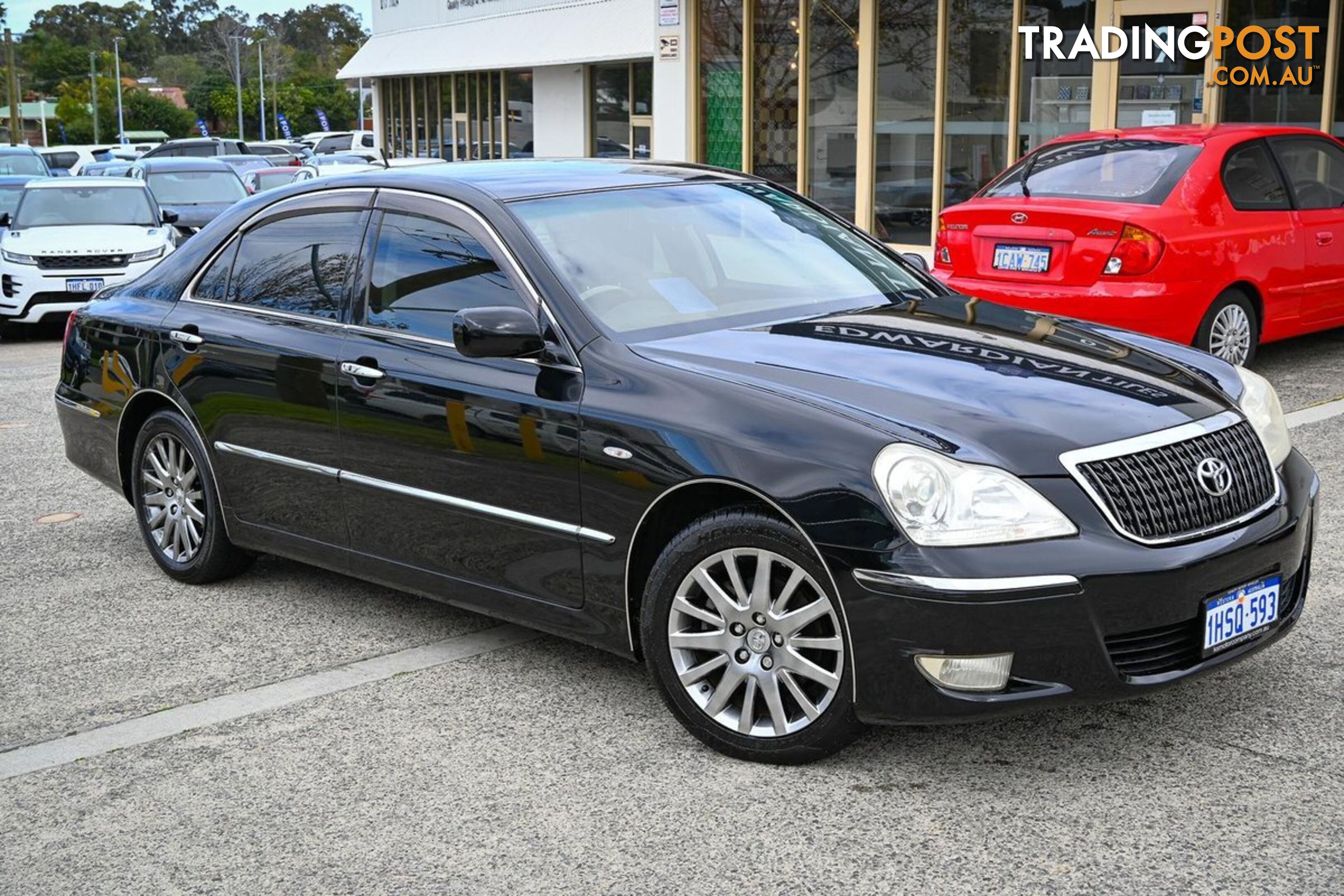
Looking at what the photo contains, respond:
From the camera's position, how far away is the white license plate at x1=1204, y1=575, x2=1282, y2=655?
3.96m

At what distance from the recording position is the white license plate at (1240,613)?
3965 millimetres

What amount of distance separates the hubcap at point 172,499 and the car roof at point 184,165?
17.3 meters

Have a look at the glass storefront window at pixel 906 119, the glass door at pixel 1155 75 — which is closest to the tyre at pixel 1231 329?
the glass door at pixel 1155 75

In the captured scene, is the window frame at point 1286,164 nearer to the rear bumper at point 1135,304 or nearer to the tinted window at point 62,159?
the rear bumper at point 1135,304

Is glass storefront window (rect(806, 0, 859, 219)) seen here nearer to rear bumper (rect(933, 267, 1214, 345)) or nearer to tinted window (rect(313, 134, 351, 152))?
rear bumper (rect(933, 267, 1214, 345))

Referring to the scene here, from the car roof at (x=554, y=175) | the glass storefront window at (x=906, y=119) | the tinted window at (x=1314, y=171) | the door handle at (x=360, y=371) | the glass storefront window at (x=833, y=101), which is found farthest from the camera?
the glass storefront window at (x=833, y=101)

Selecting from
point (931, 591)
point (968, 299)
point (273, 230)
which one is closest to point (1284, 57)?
point (968, 299)

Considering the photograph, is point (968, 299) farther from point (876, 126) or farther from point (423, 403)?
point (876, 126)

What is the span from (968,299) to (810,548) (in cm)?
191

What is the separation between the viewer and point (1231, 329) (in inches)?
372

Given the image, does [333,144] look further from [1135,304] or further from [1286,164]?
[1135,304]

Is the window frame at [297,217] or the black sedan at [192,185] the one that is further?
the black sedan at [192,185]

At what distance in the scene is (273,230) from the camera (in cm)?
A: 584

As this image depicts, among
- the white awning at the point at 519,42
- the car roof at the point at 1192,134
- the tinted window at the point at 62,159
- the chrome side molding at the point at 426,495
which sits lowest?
the chrome side molding at the point at 426,495
